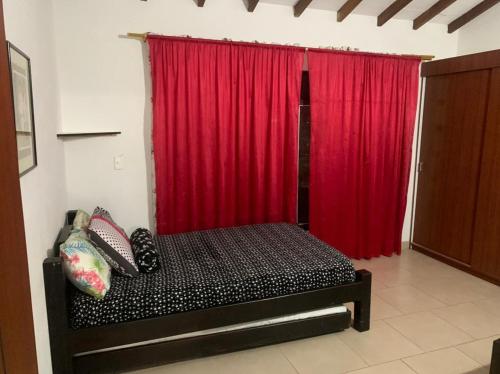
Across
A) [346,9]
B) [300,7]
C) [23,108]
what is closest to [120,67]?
[23,108]

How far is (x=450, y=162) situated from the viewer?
3.59 m

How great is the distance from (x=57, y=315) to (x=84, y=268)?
0.27 m

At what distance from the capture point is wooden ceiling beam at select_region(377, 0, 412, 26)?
317cm

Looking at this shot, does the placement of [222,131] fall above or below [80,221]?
above

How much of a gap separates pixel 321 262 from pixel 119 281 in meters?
1.32

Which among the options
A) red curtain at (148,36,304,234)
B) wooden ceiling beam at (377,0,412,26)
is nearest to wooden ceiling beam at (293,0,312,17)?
red curtain at (148,36,304,234)

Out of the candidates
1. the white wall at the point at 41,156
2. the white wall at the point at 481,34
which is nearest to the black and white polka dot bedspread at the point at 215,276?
the white wall at the point at 41,156

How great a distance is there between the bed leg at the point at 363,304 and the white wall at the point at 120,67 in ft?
6.19

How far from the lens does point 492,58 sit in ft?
10.1

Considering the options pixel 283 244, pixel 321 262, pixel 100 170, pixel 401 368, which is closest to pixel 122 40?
pixel 100 170

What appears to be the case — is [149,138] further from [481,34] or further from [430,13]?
[481,34]

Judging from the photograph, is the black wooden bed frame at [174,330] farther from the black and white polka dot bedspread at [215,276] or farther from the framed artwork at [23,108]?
the framed artwork at [23,108]

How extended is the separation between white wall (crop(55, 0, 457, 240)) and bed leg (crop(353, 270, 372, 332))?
1.89 metres

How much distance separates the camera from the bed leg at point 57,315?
1826 mm
